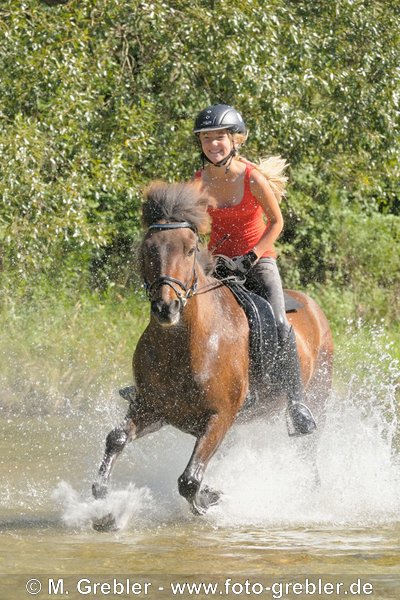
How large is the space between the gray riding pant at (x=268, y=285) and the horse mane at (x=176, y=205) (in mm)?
1030

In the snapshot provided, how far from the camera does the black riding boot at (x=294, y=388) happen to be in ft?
27.1

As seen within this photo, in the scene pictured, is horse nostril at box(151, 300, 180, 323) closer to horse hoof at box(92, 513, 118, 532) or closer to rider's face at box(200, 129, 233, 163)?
Answer: horse hoof at box(92, 513, 118, 532)

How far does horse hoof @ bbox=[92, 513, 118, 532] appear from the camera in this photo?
7.12 meters

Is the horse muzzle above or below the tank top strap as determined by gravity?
below

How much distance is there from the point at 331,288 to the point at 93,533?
12123 mm

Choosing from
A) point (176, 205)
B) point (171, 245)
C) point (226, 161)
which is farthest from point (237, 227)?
point (171, 245)

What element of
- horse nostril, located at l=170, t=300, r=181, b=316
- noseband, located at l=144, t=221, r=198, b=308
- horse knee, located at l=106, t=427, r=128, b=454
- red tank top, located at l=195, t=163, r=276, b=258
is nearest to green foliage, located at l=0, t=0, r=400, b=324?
red tank top, located at l=195, t=163, r=276, b=258

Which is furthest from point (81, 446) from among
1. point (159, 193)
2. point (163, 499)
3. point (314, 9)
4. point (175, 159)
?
point (314, 9)

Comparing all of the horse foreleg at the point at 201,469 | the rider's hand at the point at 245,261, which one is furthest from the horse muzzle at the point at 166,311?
the rider's hand at the point at 245,261

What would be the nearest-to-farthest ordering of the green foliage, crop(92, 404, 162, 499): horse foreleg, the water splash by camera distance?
crop(92, 404, 162, 499): horse foreleg < the water splash < the green foliage

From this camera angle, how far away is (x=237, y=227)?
8.23 m

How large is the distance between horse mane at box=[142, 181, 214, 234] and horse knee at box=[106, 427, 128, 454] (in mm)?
1384

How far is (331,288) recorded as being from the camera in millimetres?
18922

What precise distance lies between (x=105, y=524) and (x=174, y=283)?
5.13 feet
